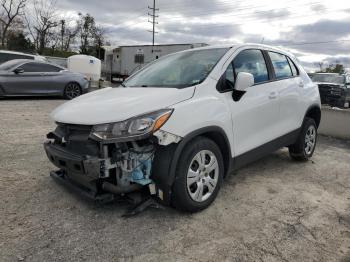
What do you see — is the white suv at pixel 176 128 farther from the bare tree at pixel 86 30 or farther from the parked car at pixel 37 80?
the bare tree at pixel 86 30

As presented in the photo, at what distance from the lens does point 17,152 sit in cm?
523

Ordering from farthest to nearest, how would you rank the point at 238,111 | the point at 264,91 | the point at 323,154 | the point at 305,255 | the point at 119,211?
the point at 323,154 → the point at 264,91 → the point at 238,111 → the point at 119,211 → the point at 305,255

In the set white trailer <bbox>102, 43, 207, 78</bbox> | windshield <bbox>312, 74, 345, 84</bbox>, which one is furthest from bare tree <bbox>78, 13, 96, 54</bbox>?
windshield <bbox>312, 74, 345, 84</bbox>

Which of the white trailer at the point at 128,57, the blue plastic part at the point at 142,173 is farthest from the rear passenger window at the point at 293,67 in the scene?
the white trailer at the point at 128,57

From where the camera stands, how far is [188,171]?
327cm

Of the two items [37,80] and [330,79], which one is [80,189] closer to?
[37,80]

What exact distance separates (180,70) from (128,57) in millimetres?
22804

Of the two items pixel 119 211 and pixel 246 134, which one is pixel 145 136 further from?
pixel 246 134

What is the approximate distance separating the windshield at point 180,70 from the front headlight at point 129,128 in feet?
2.26

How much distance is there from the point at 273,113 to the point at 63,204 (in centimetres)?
271

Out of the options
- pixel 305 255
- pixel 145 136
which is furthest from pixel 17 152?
pixel 305 255

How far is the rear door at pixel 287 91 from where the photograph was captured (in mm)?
4664

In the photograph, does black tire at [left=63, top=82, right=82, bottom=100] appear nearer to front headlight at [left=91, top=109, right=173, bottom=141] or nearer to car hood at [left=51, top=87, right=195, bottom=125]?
car hood at [left=51, top=87, right=195, bottom=125]

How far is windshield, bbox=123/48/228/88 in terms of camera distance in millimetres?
3744
